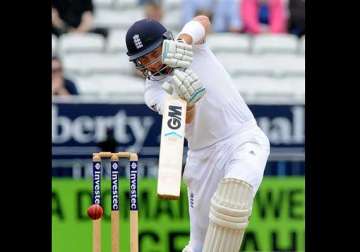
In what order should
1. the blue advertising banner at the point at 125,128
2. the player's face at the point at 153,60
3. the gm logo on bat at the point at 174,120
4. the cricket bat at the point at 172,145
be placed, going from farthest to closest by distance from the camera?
the blue advertising banner at the point at 125,128 → the player's face at the point at 153,60 → the gm logo on bat at the point at 174,120 → the cricket bat at the point at 172,145

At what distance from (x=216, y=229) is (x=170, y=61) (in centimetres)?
80

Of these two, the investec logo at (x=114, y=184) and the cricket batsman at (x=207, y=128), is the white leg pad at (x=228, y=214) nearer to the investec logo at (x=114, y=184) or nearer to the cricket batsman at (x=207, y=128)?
the cricket batsman at (x=207, y=128)

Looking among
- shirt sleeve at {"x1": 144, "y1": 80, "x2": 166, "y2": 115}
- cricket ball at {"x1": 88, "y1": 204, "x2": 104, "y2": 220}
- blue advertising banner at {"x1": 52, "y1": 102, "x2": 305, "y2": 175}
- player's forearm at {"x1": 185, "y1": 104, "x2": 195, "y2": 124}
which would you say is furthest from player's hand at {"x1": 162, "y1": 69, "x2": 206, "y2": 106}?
blue advertising banner at {"x1": 52, "y1": 102, "x2": 305, "y2": 175}

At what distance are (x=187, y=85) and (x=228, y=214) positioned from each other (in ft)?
2.03

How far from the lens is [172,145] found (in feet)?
17.3

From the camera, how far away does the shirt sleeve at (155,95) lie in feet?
18.2

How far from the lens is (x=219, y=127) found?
568cm

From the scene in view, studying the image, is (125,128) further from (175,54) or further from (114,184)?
(175,54)

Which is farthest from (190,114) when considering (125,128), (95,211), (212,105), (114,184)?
(125,128)

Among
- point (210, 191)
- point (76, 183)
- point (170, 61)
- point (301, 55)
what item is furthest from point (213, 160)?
point (301, 55)

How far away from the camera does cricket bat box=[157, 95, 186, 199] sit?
5188mm

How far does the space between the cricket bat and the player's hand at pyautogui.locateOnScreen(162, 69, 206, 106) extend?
4 centimetres

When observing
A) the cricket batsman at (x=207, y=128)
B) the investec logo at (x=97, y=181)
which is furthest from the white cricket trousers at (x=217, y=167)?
the investec logo at (x=97, y=181)

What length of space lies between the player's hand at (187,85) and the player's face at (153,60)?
186mm
